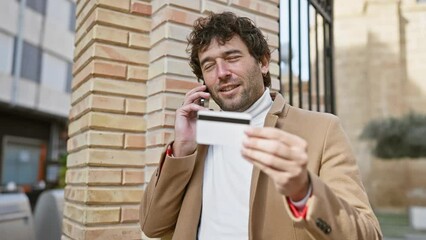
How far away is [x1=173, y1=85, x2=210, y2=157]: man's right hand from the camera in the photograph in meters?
1.49

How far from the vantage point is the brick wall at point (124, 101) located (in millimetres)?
1866

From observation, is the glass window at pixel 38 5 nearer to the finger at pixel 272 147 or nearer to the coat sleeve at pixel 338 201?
the coat sleeve at pixel 338 201

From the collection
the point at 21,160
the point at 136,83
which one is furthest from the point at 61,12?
the point at 136,83

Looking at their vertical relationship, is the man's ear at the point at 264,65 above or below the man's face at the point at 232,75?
above

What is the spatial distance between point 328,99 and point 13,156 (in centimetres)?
1647

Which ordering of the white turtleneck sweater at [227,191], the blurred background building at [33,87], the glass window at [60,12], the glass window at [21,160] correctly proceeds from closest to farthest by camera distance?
the white turtleneck sweater at [227,191]
the blurred background building at [33,87]
the glass window at [21,160]
the glass window at [60,12]

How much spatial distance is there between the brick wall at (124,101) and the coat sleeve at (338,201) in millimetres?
855

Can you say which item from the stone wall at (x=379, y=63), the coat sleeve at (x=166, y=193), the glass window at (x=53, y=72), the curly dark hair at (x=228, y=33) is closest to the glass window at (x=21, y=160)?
the glass window at (x=53, y=72)

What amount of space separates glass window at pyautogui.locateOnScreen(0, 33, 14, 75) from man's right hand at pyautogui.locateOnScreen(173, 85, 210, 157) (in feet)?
49.9

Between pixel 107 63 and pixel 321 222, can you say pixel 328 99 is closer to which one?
pixel 107 63

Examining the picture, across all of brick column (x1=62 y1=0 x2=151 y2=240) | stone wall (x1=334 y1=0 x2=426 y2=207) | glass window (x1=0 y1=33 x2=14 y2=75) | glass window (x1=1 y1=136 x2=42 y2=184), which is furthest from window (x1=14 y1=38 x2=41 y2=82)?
brick column (x1=62 y1=0 x2=151 y2=240)

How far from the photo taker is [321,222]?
944mm

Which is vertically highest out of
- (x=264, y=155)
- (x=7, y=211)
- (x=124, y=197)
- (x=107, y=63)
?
(x=107, y=63)

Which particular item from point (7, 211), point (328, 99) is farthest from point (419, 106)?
point (7, 211)
